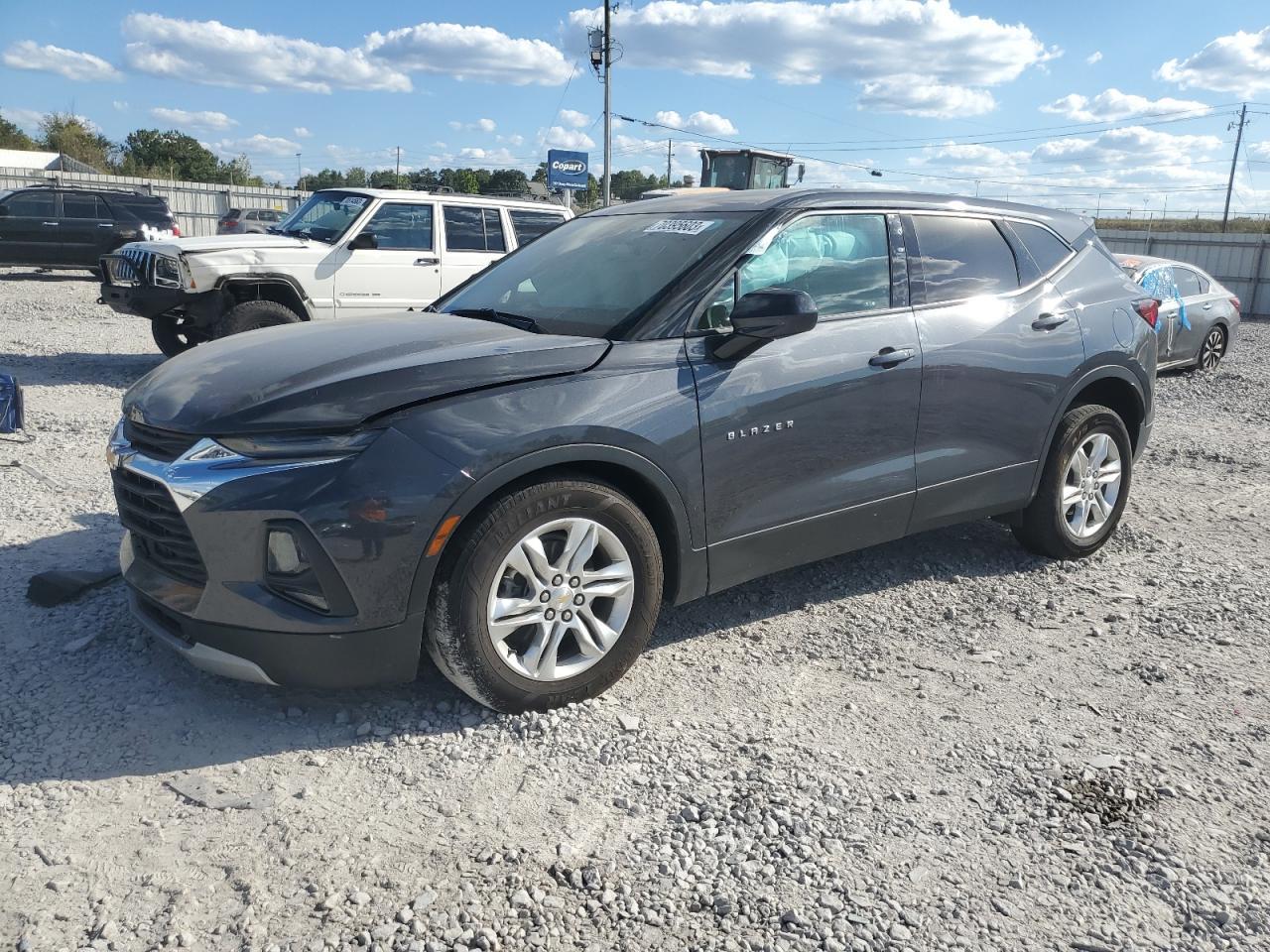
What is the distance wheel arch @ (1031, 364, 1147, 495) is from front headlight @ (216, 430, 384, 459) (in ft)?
10.8

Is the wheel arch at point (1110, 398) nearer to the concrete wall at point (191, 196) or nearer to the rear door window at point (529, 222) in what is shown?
the rear door window at point (529, 222)

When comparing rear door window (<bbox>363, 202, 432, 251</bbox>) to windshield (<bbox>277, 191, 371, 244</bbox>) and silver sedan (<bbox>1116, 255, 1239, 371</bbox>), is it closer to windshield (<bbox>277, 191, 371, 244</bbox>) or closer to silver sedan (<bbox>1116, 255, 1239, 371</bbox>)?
windshield (<bbox>277, 191, 371, 244</bbox>)

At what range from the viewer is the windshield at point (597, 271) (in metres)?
3.85

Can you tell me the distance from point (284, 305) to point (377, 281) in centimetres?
91

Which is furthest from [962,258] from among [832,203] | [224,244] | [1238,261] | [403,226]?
[1238,261]

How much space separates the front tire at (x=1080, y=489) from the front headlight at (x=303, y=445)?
3.38 m

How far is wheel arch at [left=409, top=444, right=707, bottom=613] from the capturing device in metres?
3.13

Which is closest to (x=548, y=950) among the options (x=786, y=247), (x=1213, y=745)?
(x=1213, y=745)

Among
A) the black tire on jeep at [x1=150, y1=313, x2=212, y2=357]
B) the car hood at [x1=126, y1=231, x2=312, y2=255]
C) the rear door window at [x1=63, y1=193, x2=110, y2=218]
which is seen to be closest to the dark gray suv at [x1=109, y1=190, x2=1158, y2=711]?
the car hood at [x1=126, y1=231, x2=312, y2=255]

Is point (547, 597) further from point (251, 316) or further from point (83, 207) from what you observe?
point (83, 207)

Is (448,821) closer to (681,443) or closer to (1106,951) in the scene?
Result: (681,443)

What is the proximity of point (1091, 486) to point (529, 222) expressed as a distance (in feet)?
24.2

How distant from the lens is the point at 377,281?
10.0 m

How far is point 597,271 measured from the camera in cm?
421
